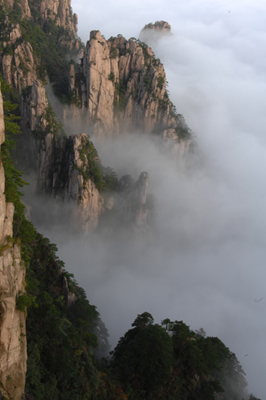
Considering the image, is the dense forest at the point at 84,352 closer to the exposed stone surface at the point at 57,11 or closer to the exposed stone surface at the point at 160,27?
the exposed stone surface at the point at 57,11

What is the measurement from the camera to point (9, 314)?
14.6 meters

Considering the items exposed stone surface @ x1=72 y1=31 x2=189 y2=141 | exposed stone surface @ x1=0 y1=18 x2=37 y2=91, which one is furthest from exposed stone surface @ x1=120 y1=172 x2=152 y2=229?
exposed stone surface @ x1=0 y1=18 x2=37 y2=91

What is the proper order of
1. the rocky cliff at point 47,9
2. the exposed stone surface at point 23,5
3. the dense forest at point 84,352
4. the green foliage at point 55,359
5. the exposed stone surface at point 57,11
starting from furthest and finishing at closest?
the exposed stone surface at point 57,11 → the rocky cliff at point 47,9 → the exposed stone surface at point 23,5 → the green foliage at point 55,359 → the dense forest at point 84,352

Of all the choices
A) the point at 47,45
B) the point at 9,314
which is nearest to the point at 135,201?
the point at 9,314

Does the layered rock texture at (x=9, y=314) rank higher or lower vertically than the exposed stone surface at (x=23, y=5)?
lower

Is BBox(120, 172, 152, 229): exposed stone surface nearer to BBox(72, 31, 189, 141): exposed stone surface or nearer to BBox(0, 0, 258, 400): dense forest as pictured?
BBox(72, 31, 189, 141): exposed stone surface

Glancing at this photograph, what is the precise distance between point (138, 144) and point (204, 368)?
214 feet

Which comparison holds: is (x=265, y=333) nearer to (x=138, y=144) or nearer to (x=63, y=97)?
(x=138, y=144)

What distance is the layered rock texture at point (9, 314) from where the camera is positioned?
47.1 feet

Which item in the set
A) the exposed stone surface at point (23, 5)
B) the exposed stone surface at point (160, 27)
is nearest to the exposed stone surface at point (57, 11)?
the exposed stone surface at point (23, 5)

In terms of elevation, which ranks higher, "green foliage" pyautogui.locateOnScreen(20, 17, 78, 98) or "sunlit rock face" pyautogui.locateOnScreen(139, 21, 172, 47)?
"sunlit rock face" pyautogui.locateOnScreen(139, 21, 172, 47)

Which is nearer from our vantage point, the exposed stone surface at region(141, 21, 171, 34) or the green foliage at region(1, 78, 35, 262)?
the green foliage at region(1, 78, 35, 262)

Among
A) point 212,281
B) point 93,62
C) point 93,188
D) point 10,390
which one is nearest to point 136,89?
point 93,62

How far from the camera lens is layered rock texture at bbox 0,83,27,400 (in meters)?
14.4
